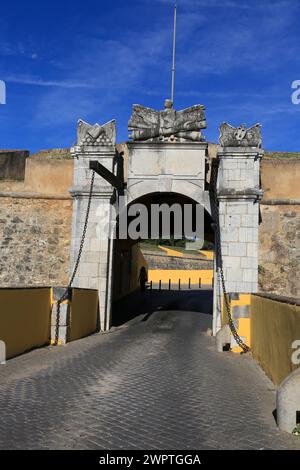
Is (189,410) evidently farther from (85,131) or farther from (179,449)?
(85,131)

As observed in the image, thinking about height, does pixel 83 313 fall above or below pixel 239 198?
below

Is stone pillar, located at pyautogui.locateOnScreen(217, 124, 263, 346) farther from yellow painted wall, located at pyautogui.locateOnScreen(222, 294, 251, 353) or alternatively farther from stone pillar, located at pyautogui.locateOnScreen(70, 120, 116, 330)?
stone pillar, located at pyautogui.locateOnScreen(70, 120, 116, 330)

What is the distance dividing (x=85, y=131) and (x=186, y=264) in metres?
28.3

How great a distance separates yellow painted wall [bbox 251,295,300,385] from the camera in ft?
18.9

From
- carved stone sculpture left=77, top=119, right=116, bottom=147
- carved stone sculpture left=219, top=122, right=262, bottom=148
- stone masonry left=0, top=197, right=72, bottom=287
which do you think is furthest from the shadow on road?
carved stone sculpture left=219, top=122, right=262, bottom=148

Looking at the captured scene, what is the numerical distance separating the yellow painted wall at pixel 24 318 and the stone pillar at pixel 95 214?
11.0 ft

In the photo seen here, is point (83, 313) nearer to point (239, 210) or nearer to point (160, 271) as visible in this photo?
point (239, 210)

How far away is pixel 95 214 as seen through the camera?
1324 centimetres

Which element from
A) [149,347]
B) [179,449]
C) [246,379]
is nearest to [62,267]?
[149,347]

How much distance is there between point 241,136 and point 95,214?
434 cm

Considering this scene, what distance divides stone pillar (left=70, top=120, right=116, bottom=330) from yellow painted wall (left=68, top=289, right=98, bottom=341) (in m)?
0.48

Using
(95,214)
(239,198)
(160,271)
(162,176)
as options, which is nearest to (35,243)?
(95,214)

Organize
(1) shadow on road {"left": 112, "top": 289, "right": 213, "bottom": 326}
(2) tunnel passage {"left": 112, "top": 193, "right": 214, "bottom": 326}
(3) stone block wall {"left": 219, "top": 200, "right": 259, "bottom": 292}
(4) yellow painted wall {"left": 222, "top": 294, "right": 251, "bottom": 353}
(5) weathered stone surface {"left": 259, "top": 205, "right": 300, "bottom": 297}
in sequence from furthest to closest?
(1) shadow on road {"left": 112, "top": 289, "right": 213, "bottom": 326} → (2) tunnel passage {"left": 112, "top": 193, "right": 214, "bottom": 326} → (5) weathered stone surface {"left": 259, "top": 205, "right": 300, "bottom": 297} → (3) stone block wall {"left": 219, "top": 200, "right": 259, "bottom": 292} → (4) yellow painted wall {"left": 222, "top": 294, "right": 251, "bottom": 353}

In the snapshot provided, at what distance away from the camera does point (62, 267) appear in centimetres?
1378
